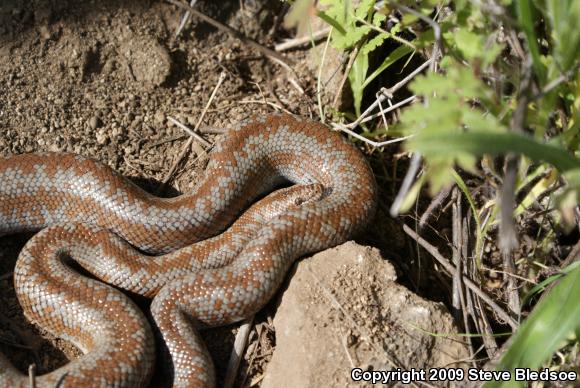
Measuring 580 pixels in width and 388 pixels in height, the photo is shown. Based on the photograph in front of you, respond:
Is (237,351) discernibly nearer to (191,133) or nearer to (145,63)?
(191,133)

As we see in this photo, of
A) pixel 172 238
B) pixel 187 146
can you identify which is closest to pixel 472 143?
pixel 172 238

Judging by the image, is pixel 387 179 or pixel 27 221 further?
pixel 387 179

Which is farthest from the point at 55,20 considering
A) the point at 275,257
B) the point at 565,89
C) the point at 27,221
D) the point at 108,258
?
the point at 565,89

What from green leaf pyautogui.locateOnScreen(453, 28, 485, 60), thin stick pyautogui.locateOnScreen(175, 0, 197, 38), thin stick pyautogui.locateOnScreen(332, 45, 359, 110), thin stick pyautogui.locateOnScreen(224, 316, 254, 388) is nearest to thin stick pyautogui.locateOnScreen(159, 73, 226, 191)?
thin stick pyautogui.locateOnScreen(175, 0, 197, 38)

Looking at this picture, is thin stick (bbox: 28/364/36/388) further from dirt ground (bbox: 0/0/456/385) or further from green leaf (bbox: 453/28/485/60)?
green leaf (bbox: 453/28/485/60)

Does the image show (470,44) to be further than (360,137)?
No

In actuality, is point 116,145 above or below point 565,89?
below

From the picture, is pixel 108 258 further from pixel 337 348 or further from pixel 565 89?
pixel 565 89
